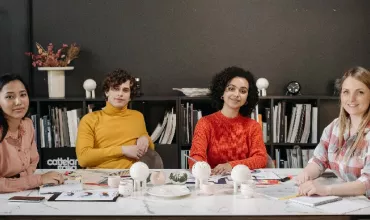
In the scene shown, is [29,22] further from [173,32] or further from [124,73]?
[124,73]

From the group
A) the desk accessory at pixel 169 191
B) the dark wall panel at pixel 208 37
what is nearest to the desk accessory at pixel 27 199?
the desk accessory at pixel 169 191

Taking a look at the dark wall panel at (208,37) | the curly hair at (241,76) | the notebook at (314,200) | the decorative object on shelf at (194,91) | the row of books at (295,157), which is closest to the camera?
the notebook at (314,200)

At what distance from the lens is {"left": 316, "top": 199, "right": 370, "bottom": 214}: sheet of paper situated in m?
1.97

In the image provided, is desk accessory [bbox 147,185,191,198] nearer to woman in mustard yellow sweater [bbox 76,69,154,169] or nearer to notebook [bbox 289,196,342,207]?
notebook [bbox 289,196,342,207]

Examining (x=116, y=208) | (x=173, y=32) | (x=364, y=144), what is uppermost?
(x=173, y=32)

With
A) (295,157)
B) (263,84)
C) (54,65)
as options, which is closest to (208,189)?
(263,84)

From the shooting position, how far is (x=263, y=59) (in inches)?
173

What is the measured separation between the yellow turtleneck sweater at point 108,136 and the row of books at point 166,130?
0.74 metres

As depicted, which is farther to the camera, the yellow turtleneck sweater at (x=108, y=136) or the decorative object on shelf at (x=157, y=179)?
the yellow turtleneck sweater at (x=108, y=136)

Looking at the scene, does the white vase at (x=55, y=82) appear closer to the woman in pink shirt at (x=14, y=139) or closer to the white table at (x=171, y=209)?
the woman in pink shirt at (x=14, y=139)

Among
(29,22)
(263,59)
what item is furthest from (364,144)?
(29,22)

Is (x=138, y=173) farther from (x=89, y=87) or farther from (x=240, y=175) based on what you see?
(x=89, y=87)

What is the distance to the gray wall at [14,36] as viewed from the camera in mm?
4387

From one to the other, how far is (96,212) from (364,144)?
1.36 m
